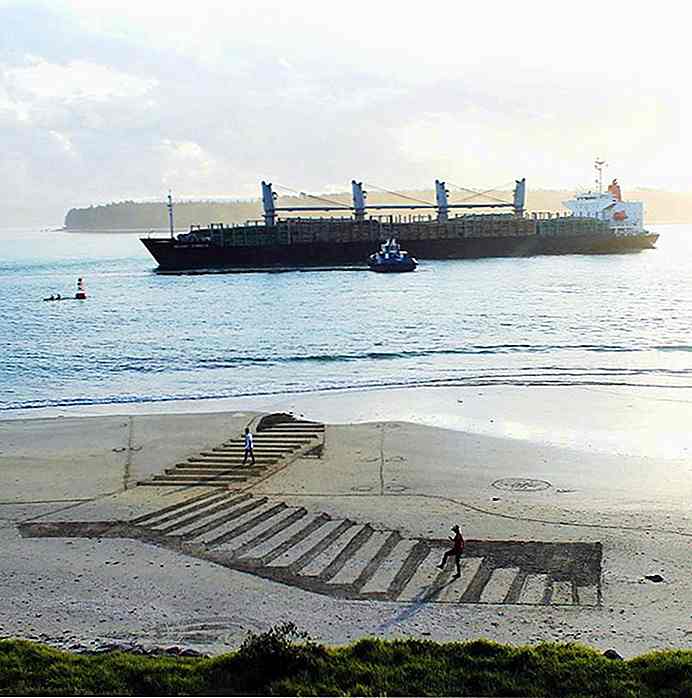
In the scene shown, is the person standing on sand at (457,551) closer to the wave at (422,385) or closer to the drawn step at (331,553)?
the drawn step at (331,553)

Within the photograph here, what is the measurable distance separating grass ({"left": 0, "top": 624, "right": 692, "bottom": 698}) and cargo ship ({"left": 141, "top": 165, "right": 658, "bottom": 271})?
105 m

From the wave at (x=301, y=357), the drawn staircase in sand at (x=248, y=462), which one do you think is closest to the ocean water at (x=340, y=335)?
the wave at (x=301, y=357)

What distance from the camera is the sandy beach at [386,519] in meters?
11.9

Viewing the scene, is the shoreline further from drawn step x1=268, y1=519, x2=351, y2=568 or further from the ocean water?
drawn step x1=268, y1=519, x2=351, y2=568

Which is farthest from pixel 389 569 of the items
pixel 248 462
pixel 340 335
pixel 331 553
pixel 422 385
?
pixel 340 335

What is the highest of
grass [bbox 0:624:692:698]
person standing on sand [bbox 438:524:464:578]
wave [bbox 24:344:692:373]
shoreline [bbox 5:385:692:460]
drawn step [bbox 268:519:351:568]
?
grass [bbox 0:624:692:698]

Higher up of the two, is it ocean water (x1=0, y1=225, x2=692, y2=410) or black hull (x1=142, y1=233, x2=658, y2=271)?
black hull (x1=142, y1=233, x2=658, y2=271)

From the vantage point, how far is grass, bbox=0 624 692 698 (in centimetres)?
910

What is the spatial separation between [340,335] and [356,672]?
43.2 metres

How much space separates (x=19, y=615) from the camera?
12.2m

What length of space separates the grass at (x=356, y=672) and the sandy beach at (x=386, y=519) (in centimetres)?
123

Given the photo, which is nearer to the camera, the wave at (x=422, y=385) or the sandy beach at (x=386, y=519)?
the sandy beach at (x=386, y=519)

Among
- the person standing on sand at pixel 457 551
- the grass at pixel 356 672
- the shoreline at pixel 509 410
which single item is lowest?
the shoreline at pixel 509 410

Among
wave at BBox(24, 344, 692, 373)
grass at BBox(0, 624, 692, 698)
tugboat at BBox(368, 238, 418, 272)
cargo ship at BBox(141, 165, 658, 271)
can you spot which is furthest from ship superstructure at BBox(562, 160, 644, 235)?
grass at BBox(0, 624, 692, 698)
